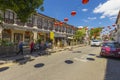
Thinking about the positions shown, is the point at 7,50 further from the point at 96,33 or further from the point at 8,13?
the point at 96,33

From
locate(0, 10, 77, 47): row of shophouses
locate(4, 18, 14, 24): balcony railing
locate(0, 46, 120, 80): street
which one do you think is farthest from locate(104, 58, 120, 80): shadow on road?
locate(4, 18, 14, 24): balcony railing

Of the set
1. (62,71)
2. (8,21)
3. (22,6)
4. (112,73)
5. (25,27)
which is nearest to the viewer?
(112,73)

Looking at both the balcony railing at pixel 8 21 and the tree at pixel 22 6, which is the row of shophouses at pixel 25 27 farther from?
the tree at pixel 22 6

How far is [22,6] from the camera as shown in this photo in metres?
10.8

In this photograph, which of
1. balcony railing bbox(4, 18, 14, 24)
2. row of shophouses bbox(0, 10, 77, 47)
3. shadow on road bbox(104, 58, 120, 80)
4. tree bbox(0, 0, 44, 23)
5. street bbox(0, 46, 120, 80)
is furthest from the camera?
row of shophouses bbox(0, 10, 77, 47)

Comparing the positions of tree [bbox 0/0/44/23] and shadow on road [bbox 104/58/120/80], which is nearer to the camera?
shadow on road [bbox 104/58/120/80]

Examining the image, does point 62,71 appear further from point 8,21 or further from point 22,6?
point 8,21

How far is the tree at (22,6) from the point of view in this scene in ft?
33.8

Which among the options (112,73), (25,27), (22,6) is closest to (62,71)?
(112,73)

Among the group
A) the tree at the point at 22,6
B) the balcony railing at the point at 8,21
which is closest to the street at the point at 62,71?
the tree at the point at 22,6

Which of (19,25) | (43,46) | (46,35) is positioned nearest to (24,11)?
(43,46)

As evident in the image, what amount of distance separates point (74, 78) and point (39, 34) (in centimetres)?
2415

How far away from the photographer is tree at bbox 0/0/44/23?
10.3m

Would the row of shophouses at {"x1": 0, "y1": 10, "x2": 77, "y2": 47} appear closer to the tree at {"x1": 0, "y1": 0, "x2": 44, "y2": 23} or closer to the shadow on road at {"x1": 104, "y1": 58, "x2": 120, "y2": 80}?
the tree at {"x1": 0, "y1": 0, "x2": 44, "y2": 23}
